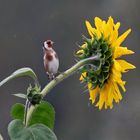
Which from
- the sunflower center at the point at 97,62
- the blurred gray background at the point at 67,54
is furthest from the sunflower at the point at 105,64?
the blurred gray background at the point at 67,54

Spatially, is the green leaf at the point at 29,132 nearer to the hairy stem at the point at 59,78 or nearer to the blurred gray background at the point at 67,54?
the hairy stem at the point at 59,78

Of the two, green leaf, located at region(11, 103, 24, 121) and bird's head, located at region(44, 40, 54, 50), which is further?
bird's head, located at region(44, 40, 54, 50)

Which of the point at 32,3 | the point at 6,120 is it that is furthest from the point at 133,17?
the point at 6,120

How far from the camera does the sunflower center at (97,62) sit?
2.34ft

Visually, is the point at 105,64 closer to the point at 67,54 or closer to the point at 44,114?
the point at 44,114

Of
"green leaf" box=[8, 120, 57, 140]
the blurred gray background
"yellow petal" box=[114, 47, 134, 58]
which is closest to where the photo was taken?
"green leaf" box=[8, 120, 57, 140]

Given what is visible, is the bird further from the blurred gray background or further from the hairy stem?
the blurred gray background

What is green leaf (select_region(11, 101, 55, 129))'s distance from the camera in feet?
2.23

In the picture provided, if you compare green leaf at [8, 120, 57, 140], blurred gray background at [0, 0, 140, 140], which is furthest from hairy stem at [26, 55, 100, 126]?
blurred gray background at [0, 0, 140, 140]

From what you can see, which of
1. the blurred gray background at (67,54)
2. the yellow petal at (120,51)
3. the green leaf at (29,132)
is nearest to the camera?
the green leaf at (29,132)

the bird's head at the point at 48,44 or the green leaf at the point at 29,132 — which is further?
the bird's head at the point at 48,44

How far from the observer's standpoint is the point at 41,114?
68cm

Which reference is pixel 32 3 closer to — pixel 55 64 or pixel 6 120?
pixel 6 120

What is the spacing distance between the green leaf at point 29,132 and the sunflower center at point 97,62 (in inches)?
3.3
